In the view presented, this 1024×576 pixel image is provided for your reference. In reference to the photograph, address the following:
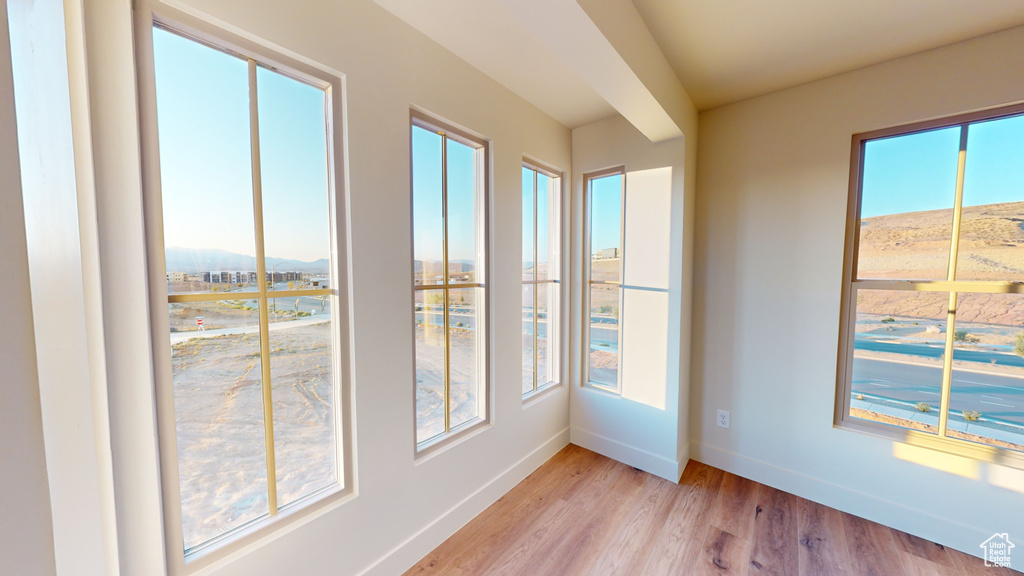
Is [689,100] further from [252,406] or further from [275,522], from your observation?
[275,522]

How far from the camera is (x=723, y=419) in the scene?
2457 millimetres

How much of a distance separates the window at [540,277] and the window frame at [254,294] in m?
1.29

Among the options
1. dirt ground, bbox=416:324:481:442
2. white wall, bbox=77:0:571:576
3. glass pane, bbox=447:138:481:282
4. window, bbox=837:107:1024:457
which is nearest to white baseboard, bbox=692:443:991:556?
window, bbox=837:107:1024:457

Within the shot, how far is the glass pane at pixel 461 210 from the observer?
194 centimetres

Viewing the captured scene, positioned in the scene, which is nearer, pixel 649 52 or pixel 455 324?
pixel 649 52

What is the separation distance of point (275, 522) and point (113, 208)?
1171 mm

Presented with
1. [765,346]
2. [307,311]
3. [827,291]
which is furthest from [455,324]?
[827,291]

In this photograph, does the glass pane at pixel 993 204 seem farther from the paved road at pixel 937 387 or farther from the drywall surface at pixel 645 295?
the drywall surface at pixel 645 295

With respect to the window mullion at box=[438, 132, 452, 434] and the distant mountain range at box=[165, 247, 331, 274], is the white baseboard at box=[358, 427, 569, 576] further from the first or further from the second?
the distant mountain range at box=[165, 247, 331, 274]

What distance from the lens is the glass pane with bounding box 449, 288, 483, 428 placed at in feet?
6.54

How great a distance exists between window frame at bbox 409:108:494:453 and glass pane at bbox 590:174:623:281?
1.04m

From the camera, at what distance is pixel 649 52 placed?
162cm

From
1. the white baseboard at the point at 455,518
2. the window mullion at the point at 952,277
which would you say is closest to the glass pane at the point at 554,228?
the white baseboard at the point at 455,518

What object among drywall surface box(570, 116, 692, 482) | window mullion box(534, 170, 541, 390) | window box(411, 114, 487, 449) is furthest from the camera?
window mullion box(534, 170, 541, 390)
